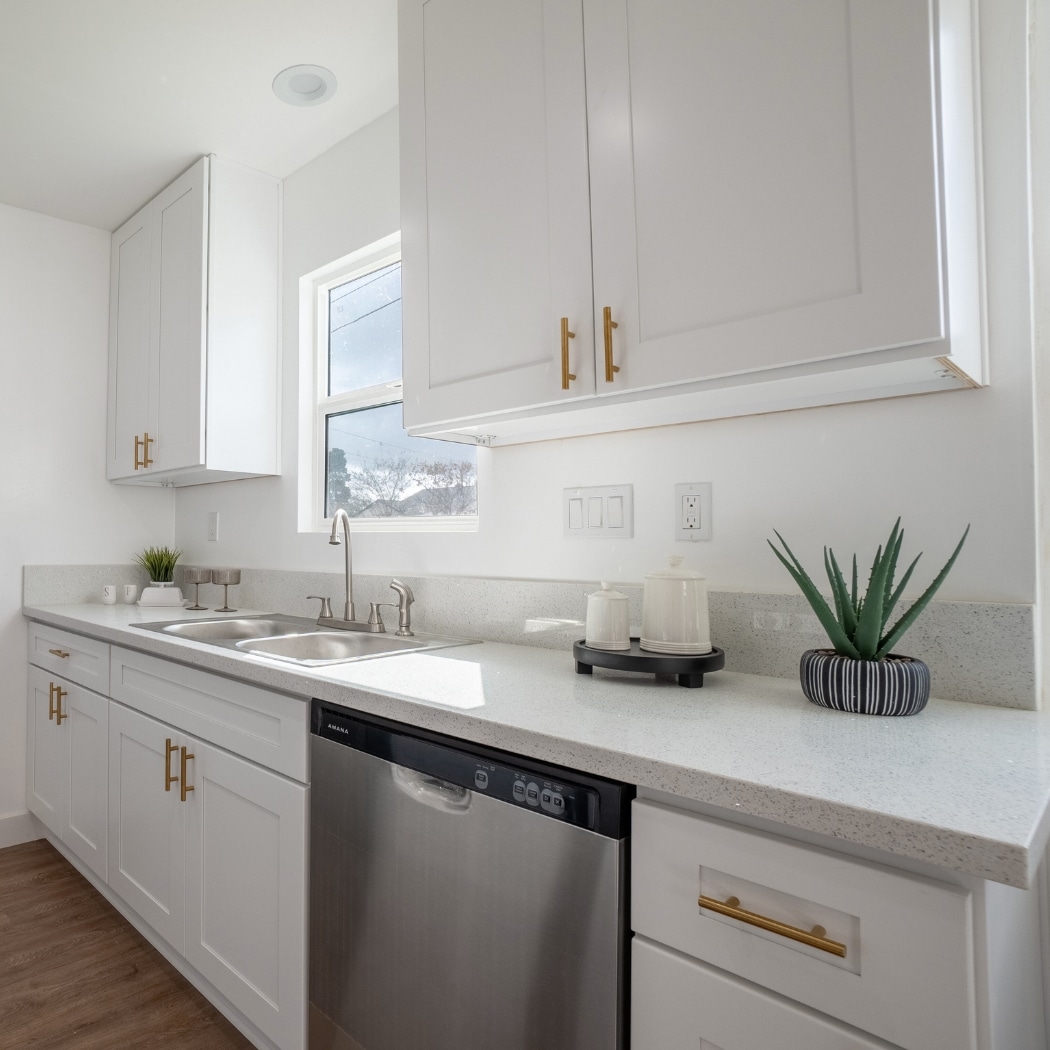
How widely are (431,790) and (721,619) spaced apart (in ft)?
2.08

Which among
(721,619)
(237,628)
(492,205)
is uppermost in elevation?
(492,205)

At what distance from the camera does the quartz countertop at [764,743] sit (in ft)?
2.17

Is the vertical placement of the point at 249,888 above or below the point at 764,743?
below

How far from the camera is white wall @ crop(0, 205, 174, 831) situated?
2838mm

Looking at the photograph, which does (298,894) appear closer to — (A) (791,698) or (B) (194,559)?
(A) (791,698)

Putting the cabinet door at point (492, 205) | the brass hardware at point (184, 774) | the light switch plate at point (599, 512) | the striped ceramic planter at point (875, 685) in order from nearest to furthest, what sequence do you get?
the striped ceramic planter at point (875, 685), the cabinet door at point (492, 205), the light switch plate at point (599, 512), the brass hardware at point (184, 774)

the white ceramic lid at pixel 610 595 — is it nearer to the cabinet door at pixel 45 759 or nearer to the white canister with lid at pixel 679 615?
the white canister with lid at pixel 679 615

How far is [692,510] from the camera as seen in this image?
1.48 metres

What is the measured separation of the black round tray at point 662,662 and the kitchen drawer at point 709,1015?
46cm

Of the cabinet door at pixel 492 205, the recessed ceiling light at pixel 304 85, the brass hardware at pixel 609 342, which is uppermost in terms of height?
the recessed ceiling light at pixel 304 85

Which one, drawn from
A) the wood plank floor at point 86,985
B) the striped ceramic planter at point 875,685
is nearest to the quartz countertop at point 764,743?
the striped ceramic planter at point 875,685

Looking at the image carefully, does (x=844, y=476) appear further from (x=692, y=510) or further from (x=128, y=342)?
(x=128, y=342)

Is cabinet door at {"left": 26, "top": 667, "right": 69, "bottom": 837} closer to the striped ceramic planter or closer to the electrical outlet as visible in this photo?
the electrical outlet

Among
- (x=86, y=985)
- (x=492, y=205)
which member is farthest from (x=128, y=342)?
(x=86, y=985)
